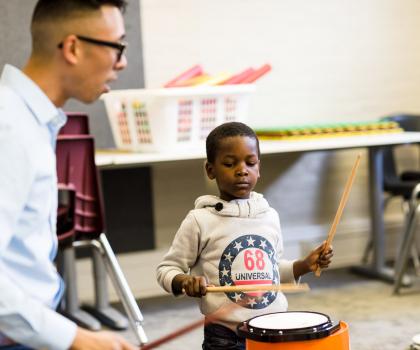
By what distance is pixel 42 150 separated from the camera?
132 cm

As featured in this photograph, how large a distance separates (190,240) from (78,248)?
2.16 m

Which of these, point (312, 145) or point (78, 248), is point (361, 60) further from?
point (78, 248)

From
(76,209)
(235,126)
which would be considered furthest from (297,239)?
(235,126)

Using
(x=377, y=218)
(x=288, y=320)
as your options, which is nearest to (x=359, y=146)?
(x=377, y=218)

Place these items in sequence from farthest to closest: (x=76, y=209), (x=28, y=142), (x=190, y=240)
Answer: (x=76, y=209)
(x=190, y=240)
(x=28, y=142)

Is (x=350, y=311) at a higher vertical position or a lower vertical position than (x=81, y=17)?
lower

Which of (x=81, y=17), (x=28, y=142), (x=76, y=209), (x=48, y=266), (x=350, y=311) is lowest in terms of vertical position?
(x=350, y=311)

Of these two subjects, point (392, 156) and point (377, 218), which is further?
point (392, 156)

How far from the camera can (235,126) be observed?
2.12m

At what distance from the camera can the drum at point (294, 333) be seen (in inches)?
69.0

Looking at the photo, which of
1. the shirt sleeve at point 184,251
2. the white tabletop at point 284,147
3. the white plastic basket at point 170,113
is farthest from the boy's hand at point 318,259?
the white plastic basket at point 170,113

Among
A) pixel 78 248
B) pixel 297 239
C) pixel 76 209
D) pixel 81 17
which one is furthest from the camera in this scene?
pixel 297 239

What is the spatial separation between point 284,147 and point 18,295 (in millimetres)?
2473

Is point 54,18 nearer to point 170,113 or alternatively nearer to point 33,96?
point 33,96
